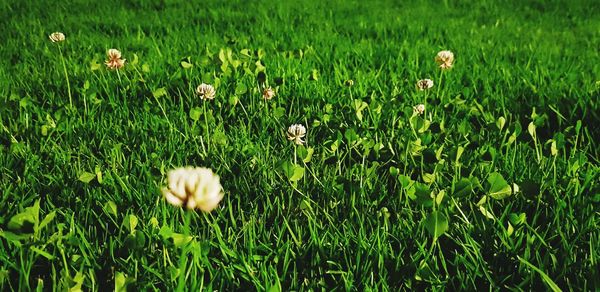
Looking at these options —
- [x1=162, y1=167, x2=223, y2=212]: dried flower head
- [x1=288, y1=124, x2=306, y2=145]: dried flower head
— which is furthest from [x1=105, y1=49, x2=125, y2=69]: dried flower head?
[x1=162, y1=167, x2=223, y2=212]: dried flower head

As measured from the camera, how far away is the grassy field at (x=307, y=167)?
123 cm

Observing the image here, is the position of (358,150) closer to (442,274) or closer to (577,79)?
(442,274)

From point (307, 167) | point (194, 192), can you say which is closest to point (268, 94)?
point (307, 167)

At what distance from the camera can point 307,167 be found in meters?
1.55

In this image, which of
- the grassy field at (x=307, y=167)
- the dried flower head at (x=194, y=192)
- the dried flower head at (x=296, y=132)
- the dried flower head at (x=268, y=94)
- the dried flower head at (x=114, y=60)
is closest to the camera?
the dried flower head at (x=194, y=192)

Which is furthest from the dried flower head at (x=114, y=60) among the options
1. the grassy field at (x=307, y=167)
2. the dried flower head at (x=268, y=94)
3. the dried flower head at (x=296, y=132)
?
the dried flower head at (x=296, y=132)

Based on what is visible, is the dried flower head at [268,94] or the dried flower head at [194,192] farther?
the dried flower head at [268,94]

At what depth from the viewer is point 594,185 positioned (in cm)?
159

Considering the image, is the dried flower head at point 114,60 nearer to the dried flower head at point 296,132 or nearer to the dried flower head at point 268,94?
the dried flower head at point 268,94

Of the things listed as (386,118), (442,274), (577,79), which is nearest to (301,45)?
(386,118)

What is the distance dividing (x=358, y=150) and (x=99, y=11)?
3593mm

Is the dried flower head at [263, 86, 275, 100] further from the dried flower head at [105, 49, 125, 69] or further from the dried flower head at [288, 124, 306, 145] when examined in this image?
the dried flower head at [105, 49, 125, 69]

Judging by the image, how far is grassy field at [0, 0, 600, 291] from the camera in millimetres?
1233

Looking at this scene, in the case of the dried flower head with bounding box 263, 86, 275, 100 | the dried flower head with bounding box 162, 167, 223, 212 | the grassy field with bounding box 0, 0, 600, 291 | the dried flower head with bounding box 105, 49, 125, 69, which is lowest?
the grassy field with bounding box 0, 0, 600, 291
